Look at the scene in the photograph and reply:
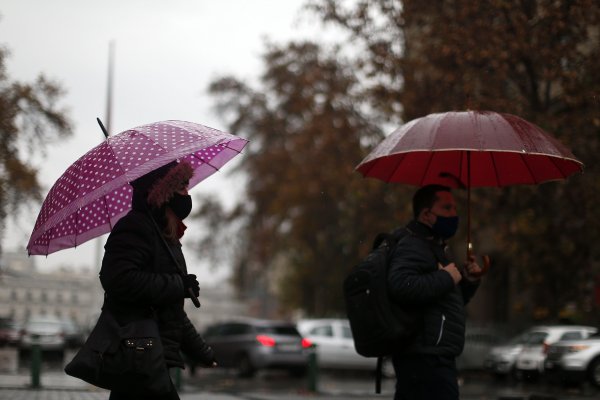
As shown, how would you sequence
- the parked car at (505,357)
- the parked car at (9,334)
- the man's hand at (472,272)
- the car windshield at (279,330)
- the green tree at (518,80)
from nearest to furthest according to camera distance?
the man's hand at (472,272) → the green tree at (518,80) → the car windshield at (279,330) → the parked car at (505,357) → the parked car at (9,334)

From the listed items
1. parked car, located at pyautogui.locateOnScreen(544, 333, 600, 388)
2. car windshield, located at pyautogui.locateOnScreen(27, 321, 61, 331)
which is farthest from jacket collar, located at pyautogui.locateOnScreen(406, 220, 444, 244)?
car windshield, located at pyautogui.locateOnScreen(27, 321, 61, 331)

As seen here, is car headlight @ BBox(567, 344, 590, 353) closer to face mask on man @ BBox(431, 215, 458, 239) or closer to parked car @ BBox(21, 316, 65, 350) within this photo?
face mask on man @ BBox(431, 215, 458, 239)

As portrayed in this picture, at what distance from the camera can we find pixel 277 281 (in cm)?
5897

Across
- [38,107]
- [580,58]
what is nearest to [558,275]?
[580,58]

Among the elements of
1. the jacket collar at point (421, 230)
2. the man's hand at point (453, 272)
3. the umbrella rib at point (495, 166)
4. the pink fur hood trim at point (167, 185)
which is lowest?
the man's hand at point (453, 272)

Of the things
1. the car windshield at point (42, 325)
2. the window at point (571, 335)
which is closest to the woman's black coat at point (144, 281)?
the window at point (571, 335)

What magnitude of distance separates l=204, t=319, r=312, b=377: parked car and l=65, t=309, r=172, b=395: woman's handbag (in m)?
21.0

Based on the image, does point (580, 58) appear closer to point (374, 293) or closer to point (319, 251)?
point (374, 293)

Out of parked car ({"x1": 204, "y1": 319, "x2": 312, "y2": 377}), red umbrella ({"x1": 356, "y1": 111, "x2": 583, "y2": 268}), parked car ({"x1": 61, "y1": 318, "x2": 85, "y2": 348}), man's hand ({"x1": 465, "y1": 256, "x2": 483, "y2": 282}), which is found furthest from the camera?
parked car ({"x1": 61, "y1": 318, "x2": 85, "y2": 348})

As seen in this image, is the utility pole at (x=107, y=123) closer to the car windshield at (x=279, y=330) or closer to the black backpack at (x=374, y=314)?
the car windshield at (x=279, y=330)

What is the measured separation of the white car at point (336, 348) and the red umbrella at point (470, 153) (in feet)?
65.1

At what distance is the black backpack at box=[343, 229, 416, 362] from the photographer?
5656mm

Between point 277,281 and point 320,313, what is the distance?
12.7 m

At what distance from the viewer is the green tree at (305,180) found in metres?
31.1
